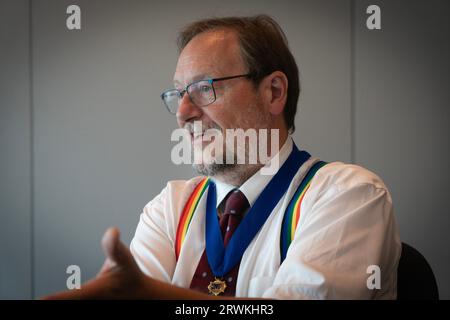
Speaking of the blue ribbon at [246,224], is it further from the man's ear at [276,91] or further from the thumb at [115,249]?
the thumb at [115,249]

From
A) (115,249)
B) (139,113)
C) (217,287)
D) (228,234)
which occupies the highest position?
(139,113)

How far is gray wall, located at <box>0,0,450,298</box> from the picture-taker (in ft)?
6.95

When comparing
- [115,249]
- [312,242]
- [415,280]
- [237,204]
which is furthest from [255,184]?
[115,249]

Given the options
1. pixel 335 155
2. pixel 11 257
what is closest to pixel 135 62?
pixel 335 155

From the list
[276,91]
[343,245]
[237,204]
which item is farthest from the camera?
[276,91]

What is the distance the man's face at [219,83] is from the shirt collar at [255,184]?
0.24 feet

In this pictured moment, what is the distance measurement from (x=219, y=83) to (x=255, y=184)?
30cm

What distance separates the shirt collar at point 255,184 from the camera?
3.83ft

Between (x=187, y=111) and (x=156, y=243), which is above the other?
(x=187, y=111)

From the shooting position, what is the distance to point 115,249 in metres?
0.58

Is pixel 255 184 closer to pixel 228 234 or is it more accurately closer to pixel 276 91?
pixel 228 234

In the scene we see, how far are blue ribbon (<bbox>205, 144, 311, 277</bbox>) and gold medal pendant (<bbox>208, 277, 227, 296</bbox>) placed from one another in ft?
0.06

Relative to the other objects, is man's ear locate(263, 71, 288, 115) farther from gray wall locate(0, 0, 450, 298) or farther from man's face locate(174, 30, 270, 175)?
gray wall locate(0, 0, 450, 298)

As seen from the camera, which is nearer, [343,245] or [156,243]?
[343,245]
